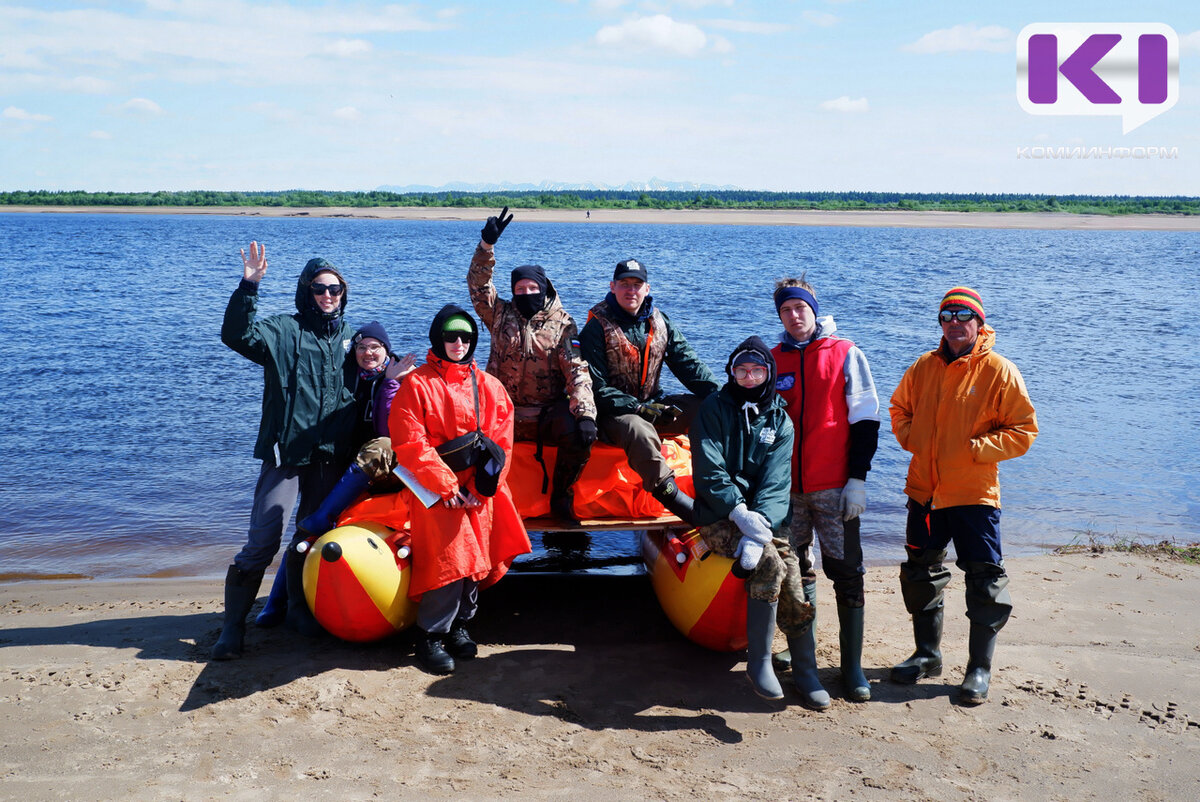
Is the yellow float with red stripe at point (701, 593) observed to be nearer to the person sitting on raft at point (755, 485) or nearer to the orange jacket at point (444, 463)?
the person sitting on raft at point (755, 485)

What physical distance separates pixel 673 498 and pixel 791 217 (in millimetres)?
89512

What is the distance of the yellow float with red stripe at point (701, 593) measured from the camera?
5203 millimetres

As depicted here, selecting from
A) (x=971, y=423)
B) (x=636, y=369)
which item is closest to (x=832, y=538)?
(x=971, y=423)

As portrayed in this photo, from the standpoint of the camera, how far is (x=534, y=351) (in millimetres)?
6023

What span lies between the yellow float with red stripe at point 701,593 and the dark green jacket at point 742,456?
46 centimetres

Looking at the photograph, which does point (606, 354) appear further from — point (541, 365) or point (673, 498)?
point (673, 498)

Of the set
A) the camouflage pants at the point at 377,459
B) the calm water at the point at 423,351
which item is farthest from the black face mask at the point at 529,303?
the calm water at the point at 423,351

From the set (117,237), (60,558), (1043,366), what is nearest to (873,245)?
(1043,366)

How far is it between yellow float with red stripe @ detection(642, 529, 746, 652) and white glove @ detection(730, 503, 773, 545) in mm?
428

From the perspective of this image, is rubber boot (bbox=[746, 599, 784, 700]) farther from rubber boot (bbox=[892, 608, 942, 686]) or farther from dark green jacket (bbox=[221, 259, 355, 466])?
dark green jacket (bbox=[221, 259, 355, 466])

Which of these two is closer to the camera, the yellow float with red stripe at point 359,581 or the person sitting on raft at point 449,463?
the person sitting on raft at point 449,463

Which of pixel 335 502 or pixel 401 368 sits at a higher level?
pixel 401 368

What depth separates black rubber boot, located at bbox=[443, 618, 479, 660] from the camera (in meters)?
→ 5.47

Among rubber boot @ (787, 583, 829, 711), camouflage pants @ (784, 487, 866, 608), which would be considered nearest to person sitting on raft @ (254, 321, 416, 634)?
camouflage pants @ (784, 487, 866, 608)
